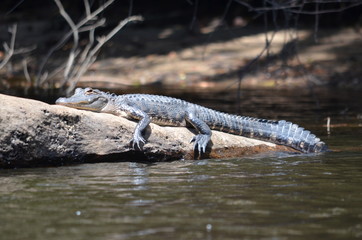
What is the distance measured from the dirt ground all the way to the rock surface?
24.2 feet

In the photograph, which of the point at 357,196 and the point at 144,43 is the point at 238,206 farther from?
the point at 144,43

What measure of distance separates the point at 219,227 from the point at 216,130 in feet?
12.4

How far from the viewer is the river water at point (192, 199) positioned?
4.41m

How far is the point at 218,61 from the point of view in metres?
17.0

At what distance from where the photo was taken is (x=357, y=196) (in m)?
5.45

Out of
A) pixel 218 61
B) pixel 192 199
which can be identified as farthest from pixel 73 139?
pixel 218 61

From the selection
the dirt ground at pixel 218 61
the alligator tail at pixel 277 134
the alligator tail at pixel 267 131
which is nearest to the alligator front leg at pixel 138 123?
the alligator tail at pixel 267 131

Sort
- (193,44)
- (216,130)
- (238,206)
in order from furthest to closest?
(193,44)
(216,130)
(238,206)

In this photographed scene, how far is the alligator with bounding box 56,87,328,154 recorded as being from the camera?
7.55m

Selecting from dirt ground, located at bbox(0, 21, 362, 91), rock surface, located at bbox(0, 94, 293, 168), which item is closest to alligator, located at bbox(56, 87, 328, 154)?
rock surface, located at bbox(0, 94, 293, 168)

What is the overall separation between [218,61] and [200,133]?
9.43 metres

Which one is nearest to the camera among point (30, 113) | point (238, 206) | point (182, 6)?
point (238, 206)

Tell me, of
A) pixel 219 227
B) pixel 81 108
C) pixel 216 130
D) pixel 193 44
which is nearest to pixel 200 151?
pixel 216 130

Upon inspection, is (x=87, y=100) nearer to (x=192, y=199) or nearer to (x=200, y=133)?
(x=200, y=133)
